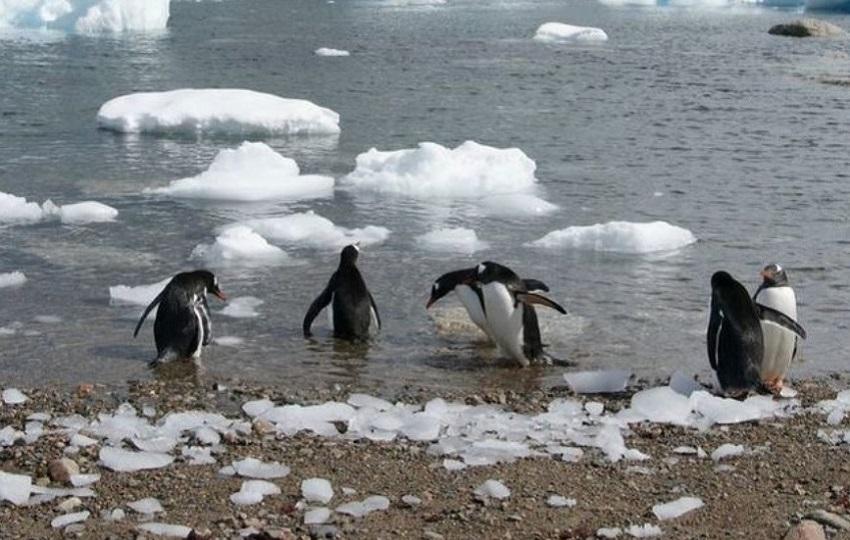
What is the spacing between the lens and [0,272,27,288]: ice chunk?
923 centimetres

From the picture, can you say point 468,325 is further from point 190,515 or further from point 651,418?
point 190,515

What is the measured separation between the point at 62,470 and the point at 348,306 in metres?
3.15

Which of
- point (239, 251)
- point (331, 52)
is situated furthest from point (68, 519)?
point (331, 52)

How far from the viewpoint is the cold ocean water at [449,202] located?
26.1 feet

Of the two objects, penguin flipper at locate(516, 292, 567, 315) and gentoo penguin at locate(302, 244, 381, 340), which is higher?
penguin flipper at locate(516, 292, 567, 315)

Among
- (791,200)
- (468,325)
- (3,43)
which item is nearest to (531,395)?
(468,325)

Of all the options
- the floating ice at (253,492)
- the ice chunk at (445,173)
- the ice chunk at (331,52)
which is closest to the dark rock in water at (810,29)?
the ice chunk at (331,52)

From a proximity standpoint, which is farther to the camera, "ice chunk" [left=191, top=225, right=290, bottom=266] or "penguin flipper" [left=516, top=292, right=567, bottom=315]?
"ice chunk" [left=191, top=225, right=290, bottom=266]

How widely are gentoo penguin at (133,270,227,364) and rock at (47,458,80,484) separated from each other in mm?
2251

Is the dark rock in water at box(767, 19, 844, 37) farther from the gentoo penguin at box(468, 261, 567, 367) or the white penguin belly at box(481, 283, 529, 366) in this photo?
the white penguin belly at box(481, 283, 529, 366)

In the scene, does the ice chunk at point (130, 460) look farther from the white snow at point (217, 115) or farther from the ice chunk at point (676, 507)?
the white snow at point (217, 115)

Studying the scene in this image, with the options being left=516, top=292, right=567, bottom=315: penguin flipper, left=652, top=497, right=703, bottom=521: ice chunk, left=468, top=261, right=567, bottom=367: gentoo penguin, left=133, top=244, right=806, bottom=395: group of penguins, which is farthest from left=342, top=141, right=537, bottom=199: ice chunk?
left=652, top=497, right=703, bottom=521: ice chunk

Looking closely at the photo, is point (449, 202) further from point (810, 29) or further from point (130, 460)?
point (810, 29)

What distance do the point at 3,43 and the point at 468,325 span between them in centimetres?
2668
